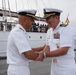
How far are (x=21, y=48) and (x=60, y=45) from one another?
56 cm

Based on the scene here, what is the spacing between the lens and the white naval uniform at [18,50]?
10.4ft

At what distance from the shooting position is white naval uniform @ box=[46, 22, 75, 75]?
333 cm

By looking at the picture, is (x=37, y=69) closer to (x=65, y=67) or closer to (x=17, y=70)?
(x=65, y=67)

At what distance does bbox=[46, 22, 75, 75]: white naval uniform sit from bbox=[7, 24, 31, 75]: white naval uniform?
45 cm

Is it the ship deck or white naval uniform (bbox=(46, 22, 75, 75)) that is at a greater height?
white naval uniform (bbox=(46, 22, 75, 75))

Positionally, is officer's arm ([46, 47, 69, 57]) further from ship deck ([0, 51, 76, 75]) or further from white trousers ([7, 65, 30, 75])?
ship deck ([0, 51, 76, 75])

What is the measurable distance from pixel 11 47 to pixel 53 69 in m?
0.73

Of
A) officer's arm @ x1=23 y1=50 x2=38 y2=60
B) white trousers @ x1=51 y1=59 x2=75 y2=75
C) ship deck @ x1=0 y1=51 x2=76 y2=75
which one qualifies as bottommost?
ship deck @ x1=0 y1=51 x2=76 y2=75

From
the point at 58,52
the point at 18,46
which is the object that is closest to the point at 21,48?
the point at 18,46

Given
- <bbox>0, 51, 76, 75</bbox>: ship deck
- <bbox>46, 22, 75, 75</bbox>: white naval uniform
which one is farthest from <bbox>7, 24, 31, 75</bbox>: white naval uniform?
<bbox>0, 51, 76, 75</bbox>: ship deck

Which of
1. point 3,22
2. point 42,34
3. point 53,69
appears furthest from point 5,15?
point 53,69

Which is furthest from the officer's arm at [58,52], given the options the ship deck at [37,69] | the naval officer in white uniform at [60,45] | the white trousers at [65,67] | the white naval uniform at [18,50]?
the ship deck at [37,69]

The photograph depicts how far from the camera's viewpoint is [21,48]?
314 cm

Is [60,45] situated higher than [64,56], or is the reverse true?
[60,45]
